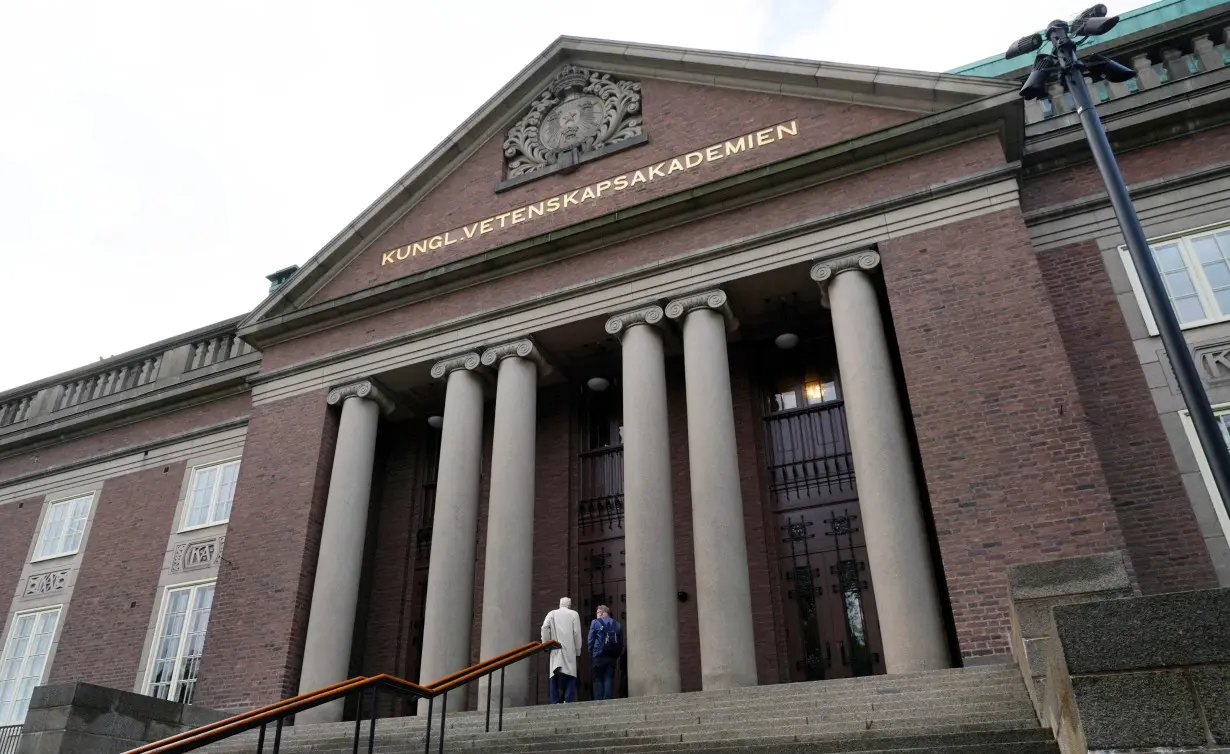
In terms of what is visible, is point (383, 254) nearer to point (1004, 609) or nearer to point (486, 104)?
point (486, 104)

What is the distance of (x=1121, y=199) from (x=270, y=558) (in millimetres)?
14292

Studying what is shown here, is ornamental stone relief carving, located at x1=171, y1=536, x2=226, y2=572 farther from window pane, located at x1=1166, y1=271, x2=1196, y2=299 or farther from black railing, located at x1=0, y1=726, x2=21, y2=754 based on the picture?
window pane, located at x1=1166, y1=271, x2=1196, y2=299

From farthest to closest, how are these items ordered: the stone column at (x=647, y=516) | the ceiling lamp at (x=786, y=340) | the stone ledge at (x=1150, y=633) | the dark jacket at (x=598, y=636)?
the ceiling lamp at (x=786, y=340)
the dark jacket at (x=598, y=636)
the stone column at (x=647, y=516)
the stone ledge at (x=1150, y=633)

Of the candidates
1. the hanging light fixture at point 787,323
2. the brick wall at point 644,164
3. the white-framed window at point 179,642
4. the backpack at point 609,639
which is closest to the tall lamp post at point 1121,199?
the brick wall at point 644,164

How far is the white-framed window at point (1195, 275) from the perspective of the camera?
41.8 ft

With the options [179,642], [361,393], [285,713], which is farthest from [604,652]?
[179,642]

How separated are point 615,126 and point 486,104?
3234mm

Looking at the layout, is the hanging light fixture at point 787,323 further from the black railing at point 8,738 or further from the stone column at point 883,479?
the black railing at point 8,738

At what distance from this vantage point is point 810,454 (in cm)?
1554

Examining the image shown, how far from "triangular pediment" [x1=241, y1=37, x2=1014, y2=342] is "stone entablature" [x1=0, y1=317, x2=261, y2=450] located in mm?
2439

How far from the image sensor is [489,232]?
58.9 ft

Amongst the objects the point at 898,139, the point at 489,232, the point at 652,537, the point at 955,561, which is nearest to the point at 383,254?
the point at 489,232

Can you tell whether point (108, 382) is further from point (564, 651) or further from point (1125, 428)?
point (1125, 428)

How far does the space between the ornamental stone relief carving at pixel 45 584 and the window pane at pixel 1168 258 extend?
879 inches
